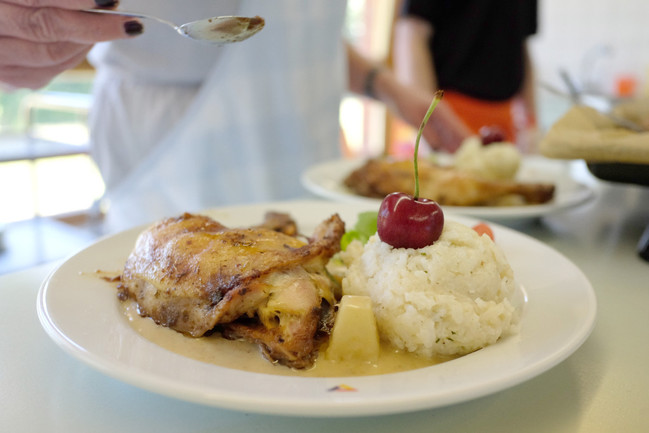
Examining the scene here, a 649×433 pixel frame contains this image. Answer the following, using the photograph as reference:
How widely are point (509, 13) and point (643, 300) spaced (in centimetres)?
307

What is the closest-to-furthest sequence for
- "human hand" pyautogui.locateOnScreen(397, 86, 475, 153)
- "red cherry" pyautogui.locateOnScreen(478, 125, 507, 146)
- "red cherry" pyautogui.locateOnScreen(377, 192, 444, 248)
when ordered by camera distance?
1. "red cherry" pyautogui.locateOnScreen(377, 192, 444, 248)
2. "red cherry" pyautogui.locateOnScreen(478, 125, 507, 146)
3. "human hand" pyautogui.locateOnScreen(397, 86, 475, 153)

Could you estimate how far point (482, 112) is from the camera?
3.76 metres

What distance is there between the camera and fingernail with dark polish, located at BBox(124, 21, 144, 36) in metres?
1.23

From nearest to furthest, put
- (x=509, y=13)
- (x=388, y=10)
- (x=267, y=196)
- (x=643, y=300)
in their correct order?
(x=643, y=300), (x=267, y=196), (x=509, y=13), (x=388, y=10)

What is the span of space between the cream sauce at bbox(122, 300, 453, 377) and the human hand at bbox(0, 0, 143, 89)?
0.69 meters

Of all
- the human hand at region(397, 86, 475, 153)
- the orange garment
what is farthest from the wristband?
the orange garment

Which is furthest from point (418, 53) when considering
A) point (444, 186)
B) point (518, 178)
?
point (444, 186)

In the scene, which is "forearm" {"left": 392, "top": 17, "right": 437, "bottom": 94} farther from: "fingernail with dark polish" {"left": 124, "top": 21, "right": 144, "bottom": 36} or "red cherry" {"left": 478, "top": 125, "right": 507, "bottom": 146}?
"fingernail with dark polish" {"left": 124, "top": 21, "right": 144, "bottom": 36}

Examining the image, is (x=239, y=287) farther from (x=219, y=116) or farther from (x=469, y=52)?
A: (x=469, y=52)

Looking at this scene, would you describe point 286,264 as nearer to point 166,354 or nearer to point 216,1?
point 166,354

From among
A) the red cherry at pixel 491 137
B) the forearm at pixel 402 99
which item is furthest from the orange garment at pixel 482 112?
the red cherry at pixel 491 137

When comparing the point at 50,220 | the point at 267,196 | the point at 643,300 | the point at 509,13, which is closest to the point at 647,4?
the point at 509,13

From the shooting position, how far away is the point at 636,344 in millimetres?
943

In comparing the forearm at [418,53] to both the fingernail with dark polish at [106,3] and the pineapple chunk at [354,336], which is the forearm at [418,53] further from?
the pineapple chunk at [354,336]
